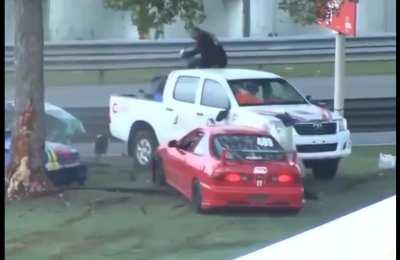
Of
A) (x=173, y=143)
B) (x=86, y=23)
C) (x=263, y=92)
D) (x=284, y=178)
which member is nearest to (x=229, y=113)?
(x=263, y=92)

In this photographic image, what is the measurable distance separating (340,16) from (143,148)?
2937 millimetres

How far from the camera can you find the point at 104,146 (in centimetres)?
1401

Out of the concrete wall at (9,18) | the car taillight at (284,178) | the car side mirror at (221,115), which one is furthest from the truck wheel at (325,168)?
the concrete wall at (9,18)

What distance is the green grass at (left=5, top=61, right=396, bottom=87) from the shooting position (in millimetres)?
18281

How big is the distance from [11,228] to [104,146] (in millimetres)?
4326

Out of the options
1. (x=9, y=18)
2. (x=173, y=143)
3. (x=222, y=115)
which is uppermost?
(x=9, y=18)

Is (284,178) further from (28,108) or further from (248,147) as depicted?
(28,108)

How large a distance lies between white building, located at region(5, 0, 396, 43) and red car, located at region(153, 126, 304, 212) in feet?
12.6

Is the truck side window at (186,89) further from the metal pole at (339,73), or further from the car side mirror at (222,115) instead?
the metal pole at (339,73)

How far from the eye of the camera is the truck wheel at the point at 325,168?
12.9 m

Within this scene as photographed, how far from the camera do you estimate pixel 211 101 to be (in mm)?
13547

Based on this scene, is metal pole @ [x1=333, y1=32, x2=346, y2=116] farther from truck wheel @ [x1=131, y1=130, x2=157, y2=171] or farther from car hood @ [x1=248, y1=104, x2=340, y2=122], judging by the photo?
truck wheel @ [x1=131, y1=130, x2=157, y2=171]

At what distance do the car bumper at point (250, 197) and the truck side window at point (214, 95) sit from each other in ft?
9.51

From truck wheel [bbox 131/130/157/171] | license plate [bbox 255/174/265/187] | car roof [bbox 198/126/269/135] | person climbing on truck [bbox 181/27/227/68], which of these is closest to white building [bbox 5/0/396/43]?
person climbing on truck [bbox 181/27/227/68]
